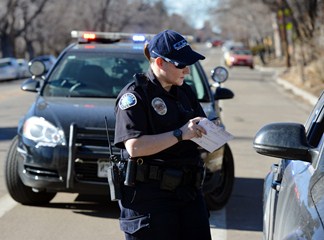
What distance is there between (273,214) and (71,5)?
5857 cm

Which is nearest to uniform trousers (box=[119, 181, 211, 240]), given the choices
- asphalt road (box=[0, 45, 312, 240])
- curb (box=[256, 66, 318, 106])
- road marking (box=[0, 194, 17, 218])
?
asphalt road (box=[0, 45, 312, 240])

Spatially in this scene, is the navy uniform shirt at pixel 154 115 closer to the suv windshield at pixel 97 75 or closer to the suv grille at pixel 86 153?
the suv grille at pixel 86 153

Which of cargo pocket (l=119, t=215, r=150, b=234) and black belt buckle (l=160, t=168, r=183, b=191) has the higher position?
black belt buckle (l=160, t=168, r=183, b=191)

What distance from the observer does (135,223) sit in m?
3.29

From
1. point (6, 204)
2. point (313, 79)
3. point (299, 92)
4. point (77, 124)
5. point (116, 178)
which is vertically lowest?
point (299, 92)

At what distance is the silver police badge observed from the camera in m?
3.33

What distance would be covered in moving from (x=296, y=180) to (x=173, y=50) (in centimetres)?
88

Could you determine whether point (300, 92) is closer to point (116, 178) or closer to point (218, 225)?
point (218, 225)

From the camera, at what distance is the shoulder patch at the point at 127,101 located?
3289mm

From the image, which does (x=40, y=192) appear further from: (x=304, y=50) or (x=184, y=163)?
(x=304, y=50)

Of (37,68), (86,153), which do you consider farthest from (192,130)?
(37,68)

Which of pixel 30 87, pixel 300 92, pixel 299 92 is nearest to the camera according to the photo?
pixel 30 87

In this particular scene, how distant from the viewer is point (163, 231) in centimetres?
329

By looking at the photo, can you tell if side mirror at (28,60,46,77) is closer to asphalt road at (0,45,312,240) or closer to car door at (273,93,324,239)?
asphalt road at (0,45,312,240)
